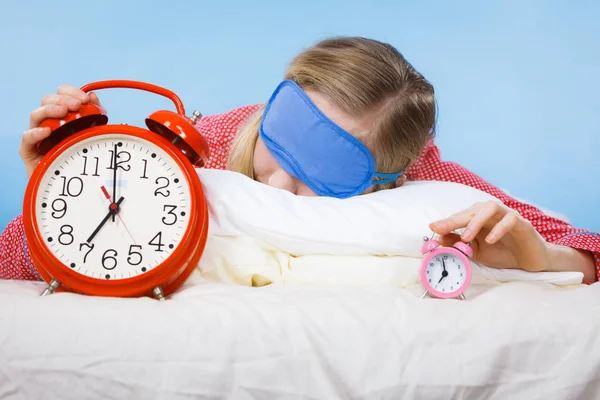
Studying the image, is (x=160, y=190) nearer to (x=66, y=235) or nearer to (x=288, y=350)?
(x=66, y=235)

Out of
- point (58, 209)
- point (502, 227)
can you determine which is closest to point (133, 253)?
point (58, 209)

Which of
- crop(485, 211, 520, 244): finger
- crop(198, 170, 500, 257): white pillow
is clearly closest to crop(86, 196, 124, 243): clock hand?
crop(198, 170, 500, 257): white pillow

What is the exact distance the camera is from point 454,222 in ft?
3.71

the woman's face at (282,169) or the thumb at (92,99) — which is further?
the woman's face at (282,169)

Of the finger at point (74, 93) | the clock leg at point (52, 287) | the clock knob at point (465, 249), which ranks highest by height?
the finger at point (74, 93)

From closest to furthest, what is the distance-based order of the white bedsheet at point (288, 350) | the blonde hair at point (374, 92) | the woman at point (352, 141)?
the white bedsheet at point (288, 350), the woman at point (352, 141), the blonde hair at point (374, 92)

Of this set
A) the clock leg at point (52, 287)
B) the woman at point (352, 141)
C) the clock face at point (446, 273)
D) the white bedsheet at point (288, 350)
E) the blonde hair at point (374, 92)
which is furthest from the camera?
the blonde hair at point (374, 92)

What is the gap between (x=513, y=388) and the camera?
0.89 meters

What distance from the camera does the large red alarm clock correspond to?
1027mm

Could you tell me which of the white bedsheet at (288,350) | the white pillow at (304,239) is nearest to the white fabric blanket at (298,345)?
the white bedsheet at (288,350)

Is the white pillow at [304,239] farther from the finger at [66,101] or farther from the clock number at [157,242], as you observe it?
the finger at [66,101]

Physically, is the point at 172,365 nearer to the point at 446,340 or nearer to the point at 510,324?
the point at 446,340

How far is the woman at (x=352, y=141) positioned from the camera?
136cm

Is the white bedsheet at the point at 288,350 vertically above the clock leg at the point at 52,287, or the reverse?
the white bedsheet at the point at 288,350
